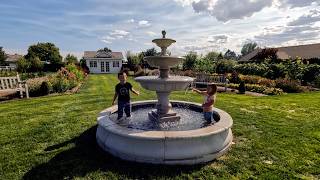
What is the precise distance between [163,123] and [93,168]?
2.44 meters

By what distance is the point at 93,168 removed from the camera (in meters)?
4.36

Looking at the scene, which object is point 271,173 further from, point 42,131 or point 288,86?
point 288,86

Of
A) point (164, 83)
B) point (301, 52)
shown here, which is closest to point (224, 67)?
point (301, 52)

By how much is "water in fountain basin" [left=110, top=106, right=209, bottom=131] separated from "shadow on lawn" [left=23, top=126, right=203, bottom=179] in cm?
137

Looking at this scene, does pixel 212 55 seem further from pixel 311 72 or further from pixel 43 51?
pixel 43 51

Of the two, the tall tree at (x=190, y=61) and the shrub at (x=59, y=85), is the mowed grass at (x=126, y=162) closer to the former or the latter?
the shrub at (x=59, y=85)

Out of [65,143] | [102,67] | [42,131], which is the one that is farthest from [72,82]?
[102,67]

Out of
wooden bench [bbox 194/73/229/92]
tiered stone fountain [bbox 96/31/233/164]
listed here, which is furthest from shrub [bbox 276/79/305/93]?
tiered stone fountain [bbox 96/31/233/164]

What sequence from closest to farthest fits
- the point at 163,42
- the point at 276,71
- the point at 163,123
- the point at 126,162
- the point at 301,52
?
the point at 126,162, the point at 163,42, the point at 163,123, the point at 276,71, the point at 301,52

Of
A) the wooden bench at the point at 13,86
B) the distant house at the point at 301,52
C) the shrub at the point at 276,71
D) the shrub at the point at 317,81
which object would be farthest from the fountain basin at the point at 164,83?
the distant house at the point at 301,52

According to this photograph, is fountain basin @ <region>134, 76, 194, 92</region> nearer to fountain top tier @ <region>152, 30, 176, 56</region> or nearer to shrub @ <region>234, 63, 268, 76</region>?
fountain top tier @ <region>152, 30, 176, 56</region>

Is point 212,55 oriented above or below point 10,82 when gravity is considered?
above

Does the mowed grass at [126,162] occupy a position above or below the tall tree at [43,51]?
below

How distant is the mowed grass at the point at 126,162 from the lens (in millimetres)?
4219
